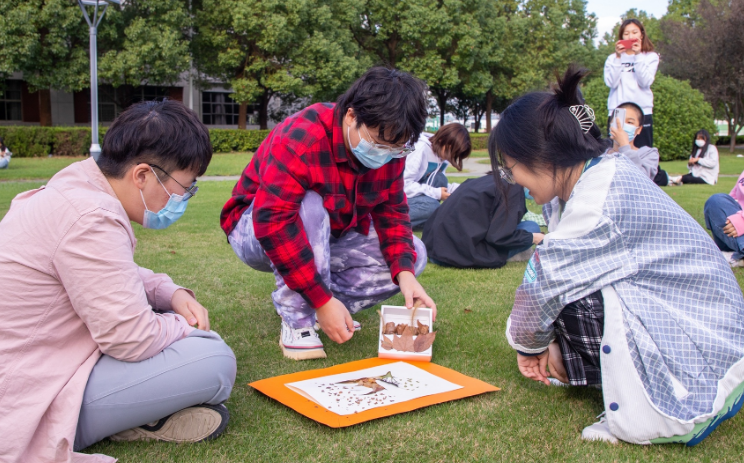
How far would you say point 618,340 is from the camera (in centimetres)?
195

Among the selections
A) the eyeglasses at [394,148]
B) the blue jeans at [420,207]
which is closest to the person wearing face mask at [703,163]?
the blue jeans at [420,207]

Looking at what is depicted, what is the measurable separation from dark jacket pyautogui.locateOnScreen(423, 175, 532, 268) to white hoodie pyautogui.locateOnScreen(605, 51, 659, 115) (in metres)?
3.36

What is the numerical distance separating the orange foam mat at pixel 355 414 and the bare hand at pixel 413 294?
0.82 ft

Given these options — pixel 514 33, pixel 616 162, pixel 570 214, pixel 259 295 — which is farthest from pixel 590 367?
pixel 514 33

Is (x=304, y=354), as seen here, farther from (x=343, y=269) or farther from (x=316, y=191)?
(x=316, y=191)

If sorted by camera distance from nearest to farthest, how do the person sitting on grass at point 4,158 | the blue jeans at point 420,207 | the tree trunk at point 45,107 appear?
the blue jeans at point 420,207 < the person sitting on grass at point 4,158 < the tree trunk at point 45,107

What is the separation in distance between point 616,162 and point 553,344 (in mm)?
734

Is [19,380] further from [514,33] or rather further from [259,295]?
[514,33]

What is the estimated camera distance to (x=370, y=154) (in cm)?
264

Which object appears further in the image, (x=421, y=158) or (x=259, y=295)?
(x=421, y=158)

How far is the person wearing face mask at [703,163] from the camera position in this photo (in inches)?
451

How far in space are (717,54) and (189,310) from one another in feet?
91.8

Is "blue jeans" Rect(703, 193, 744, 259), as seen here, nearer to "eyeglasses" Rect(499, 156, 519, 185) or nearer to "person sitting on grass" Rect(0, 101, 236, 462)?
"eyeglasses" Rect(499, 156, 519, 185)

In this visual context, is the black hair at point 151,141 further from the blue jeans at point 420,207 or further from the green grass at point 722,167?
the green grass at point 722,167
